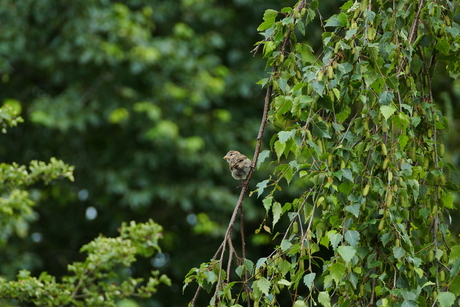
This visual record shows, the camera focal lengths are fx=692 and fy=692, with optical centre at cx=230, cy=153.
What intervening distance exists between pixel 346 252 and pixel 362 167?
351 mm

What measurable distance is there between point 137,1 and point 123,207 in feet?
7.14

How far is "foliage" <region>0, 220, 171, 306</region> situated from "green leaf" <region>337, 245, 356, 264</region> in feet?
6.45

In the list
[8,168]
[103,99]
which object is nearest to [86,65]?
[103,99]

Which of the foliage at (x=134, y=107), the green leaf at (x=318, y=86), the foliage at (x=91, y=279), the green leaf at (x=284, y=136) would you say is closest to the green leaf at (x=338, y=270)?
the green leaf at (x=284, y=136)

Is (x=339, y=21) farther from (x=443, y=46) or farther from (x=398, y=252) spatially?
(x=398, y=252)

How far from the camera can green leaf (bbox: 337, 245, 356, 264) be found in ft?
6.14

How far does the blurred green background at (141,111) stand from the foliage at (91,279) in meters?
2.51

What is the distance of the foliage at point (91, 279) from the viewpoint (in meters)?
3.41

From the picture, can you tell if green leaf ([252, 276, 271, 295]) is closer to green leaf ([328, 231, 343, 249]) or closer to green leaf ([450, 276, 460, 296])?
green leaf ([328, 231, 343, 249])

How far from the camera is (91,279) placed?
377cm

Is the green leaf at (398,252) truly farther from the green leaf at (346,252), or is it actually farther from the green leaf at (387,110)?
the green leaf at (387,110)

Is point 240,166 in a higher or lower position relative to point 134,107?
lower

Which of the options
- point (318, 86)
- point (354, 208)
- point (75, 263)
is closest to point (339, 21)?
point (318, 86)

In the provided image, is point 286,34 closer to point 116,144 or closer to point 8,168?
point 8,168
